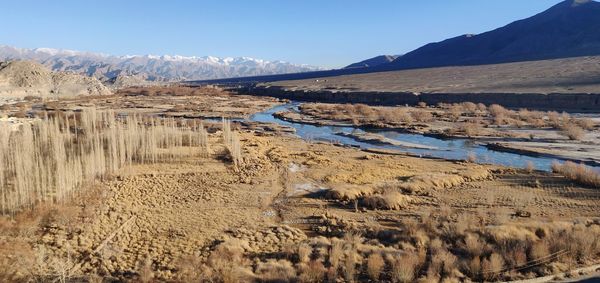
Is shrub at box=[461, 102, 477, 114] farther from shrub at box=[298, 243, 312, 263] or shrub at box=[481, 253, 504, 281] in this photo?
shrub at box=[298, 243, 312, 263]

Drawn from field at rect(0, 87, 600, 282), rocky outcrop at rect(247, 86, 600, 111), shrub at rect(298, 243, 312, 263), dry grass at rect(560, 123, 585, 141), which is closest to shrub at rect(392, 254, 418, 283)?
field at rect(0, 87, 600, 282)

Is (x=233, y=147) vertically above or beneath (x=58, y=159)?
beneath

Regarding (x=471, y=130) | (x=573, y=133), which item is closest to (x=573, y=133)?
(x=573, y=133)

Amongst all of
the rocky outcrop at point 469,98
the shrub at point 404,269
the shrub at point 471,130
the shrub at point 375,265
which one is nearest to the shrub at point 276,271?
the shrub at point 375,265

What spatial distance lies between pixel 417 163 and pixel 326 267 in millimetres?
12910

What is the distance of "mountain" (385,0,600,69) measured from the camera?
8494 cm

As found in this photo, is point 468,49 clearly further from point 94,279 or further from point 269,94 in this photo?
point 94,279

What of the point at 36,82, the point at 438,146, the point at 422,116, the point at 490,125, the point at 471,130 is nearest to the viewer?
the point at 438,146

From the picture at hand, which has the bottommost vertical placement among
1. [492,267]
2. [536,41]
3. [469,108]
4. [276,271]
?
[276,271]

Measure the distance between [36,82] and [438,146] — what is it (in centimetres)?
5578

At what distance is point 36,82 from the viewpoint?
61188 mm

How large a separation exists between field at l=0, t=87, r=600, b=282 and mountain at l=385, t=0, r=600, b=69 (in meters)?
70.8

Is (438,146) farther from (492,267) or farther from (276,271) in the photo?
(276,271)

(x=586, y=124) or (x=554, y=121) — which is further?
(x=554, y=121)
